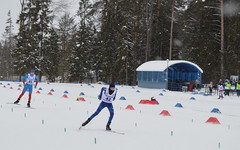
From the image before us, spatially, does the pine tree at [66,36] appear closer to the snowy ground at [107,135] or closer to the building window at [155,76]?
the building window at [155,76]

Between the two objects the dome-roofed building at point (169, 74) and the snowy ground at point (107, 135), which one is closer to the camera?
the snowy ground at point (107, 135)

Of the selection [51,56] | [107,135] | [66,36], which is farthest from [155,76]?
[107,135]

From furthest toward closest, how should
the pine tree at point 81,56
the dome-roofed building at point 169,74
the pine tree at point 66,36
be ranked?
1. the pine tree at point 66,36
2. the pine tree at point 81,56
3. the dome-roofed building at point 169,74

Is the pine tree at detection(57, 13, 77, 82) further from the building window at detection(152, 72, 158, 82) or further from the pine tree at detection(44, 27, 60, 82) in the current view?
the building window at detection(152, 72, 158, 82)

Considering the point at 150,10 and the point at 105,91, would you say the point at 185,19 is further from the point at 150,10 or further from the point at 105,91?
the point at 105,91

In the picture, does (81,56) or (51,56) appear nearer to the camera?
(81,56)

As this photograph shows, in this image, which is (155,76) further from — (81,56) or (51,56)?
(51,56)

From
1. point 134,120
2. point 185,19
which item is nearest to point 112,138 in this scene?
point 134,120

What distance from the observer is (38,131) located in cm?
816

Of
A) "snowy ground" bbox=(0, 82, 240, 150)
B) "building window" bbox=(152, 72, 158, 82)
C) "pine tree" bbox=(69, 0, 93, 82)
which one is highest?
"pine tree" bbox=(69, 0, 93, 82)

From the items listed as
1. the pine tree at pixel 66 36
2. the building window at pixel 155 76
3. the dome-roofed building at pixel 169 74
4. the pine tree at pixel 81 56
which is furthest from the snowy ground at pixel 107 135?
the pine tree at pixel 66 36

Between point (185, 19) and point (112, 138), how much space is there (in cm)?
4665

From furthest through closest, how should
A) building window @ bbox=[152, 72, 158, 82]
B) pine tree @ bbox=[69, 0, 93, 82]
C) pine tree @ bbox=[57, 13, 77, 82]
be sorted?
pine tree @ bbox=[57, 13, 77, 82] → pine tree @ bbox=[69, 0, 93, 82] → building window @ bbox=[152, 72, 158, 82]

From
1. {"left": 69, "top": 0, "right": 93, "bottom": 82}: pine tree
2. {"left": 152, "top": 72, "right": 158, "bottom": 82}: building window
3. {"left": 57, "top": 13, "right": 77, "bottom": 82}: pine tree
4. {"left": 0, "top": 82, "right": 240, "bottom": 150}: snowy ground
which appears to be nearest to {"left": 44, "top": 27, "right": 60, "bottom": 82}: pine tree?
{"left": 57, "top": 13, "right": 77, "bottom": 82}: pine tree
